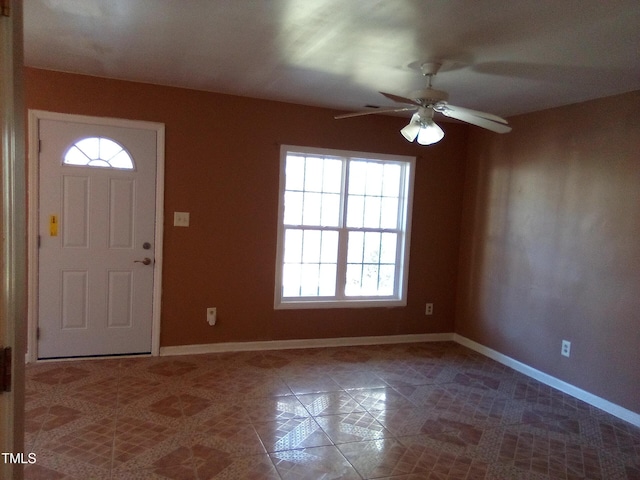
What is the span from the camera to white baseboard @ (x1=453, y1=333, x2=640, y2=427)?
336cm

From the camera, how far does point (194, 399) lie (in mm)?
3303

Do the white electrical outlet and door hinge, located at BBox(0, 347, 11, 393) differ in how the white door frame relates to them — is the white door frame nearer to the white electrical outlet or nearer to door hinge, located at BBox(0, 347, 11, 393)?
the white electrical outlet

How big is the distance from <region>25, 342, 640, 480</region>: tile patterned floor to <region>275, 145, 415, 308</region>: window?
843mm

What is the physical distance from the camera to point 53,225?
3.82 meters

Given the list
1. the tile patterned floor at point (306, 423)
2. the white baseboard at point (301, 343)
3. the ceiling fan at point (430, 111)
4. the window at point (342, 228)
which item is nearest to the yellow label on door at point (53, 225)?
the tile patterned floor at point (306, 423)

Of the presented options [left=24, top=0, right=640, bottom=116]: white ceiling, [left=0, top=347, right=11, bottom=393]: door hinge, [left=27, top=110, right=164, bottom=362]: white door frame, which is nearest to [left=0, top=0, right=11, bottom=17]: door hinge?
[left=0, top=347, right=11, bottom=393]: door hinge

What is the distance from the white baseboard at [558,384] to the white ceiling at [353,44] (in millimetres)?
2374

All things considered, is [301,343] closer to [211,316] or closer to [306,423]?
[211,316]

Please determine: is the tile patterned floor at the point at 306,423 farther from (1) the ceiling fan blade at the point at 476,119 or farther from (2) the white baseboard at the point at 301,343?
(1) the ceiling fan blade at the point at 476,119

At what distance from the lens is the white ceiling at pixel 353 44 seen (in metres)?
2.29

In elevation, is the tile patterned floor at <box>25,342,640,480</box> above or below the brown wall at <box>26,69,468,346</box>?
below

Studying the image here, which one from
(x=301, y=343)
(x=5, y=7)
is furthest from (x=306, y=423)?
(x=5, y=7)

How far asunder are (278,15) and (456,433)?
278 cm

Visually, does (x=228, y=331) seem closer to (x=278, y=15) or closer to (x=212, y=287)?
(x=212, y=287)
